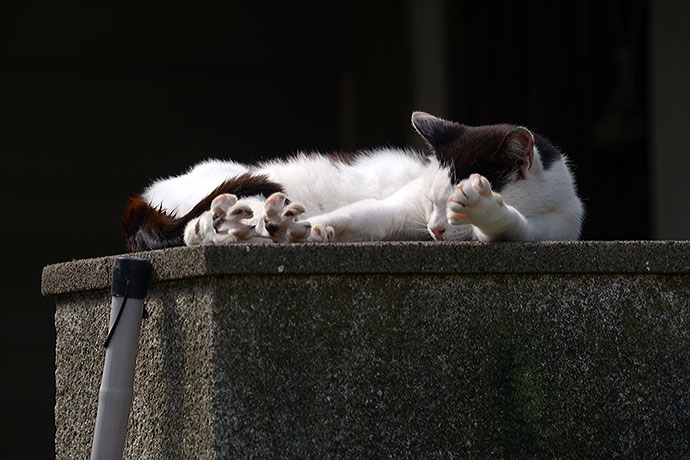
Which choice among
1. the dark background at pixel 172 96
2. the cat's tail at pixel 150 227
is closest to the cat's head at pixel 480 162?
the cat's tail at pixel 150 227

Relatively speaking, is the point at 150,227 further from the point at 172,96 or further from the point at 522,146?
the point at 172,96

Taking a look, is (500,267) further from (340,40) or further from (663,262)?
(340,40)

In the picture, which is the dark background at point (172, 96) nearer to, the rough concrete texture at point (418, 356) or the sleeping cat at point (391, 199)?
the sleeping cat at point (391, 199)

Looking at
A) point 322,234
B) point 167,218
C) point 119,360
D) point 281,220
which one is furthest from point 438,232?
point 119,360

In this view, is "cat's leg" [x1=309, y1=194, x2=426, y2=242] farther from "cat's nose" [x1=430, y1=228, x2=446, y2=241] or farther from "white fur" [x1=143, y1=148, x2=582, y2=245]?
"cat's nose" [x1=430, y1=228, x2=446, y2=241]

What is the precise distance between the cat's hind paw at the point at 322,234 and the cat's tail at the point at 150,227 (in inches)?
9.1

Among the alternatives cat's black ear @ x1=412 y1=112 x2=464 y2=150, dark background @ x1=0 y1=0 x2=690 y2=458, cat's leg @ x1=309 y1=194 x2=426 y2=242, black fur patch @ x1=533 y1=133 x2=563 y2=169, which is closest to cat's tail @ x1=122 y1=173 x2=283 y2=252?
cat's leg @ x1=309 y1=194 x2=426 y2=242

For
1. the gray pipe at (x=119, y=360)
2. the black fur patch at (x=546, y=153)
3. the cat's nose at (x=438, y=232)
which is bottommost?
the gray pipe at (x=119, y=360)

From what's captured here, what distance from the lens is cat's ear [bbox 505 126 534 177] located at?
1959 mm

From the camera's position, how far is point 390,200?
2.10 meters

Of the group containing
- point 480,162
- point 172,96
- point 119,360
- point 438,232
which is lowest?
point 119,360

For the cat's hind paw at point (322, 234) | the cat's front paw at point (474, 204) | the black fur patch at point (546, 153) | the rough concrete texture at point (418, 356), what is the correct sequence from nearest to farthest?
1. the rough concrete texture at point (418, 356)
2. the cat's front paw at point (474, 204)
3. the cat's hind paw at point (322, 234)
4. the black fur patch at point (546, 153)

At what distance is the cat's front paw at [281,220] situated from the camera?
1666 mm

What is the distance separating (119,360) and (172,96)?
4.32 m
